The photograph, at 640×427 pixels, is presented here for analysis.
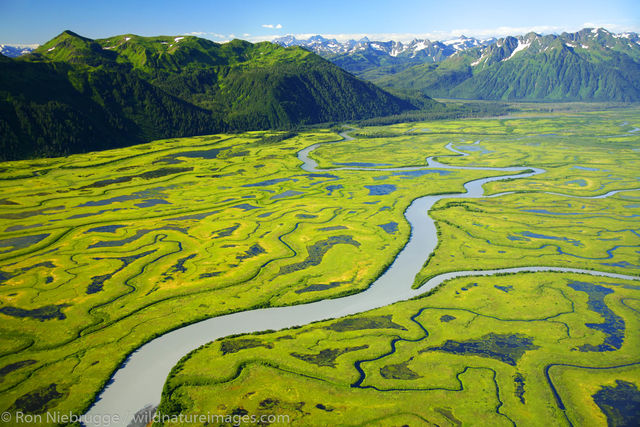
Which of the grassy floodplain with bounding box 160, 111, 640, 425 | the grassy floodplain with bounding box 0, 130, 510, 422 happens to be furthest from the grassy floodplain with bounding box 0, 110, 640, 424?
the grassy floodplain with bounding box 0, 130, 510, 422

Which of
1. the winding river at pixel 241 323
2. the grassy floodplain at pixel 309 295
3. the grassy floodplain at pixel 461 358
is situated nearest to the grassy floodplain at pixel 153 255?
the grassy floodplain at pixel 309 295

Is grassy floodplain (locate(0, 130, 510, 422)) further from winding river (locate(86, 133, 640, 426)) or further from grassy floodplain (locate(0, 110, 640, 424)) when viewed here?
winding river (locate(86, 133, 640, 426))

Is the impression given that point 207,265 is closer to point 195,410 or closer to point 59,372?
point 59,372

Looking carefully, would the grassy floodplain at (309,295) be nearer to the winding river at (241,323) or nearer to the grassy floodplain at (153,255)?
the grassy floodplain at (153,255)

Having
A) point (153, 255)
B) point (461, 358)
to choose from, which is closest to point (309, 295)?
point (461, 358)

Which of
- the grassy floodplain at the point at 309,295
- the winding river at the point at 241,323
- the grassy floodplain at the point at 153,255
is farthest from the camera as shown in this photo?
the grassy floodplain at the point at 153,255

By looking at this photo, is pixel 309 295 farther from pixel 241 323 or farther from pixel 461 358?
pixel 461 358

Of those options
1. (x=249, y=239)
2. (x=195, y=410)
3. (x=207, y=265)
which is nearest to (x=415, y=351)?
(x=195, y=410)
